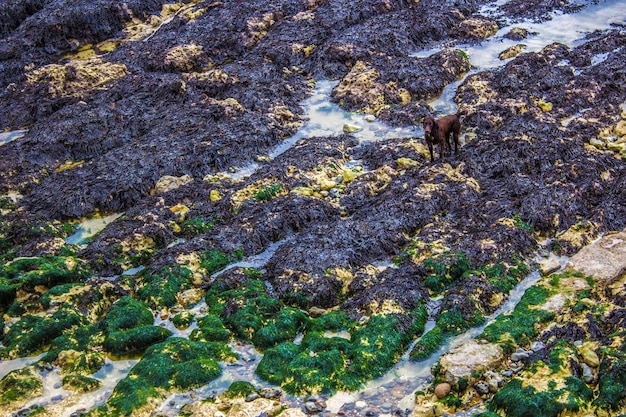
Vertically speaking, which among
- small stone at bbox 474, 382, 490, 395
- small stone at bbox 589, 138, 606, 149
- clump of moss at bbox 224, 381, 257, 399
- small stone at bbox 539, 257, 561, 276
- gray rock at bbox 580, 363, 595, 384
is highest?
clump of moss at bbox 224, 381, 257, 399

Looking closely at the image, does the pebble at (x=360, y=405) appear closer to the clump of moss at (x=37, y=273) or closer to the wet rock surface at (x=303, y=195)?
the wet rock surface at (x=303, y=195)

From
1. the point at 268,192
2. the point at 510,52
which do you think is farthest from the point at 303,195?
the point at 510,52

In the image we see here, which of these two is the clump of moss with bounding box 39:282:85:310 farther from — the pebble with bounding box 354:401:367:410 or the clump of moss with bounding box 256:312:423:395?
the pebble with bounding box 354:401:367:410

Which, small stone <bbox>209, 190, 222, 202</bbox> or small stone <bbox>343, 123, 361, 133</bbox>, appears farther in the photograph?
small stone <bbox>343, 123, 361, 133</bbox>

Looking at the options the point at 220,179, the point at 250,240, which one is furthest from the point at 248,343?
the point at 220,179

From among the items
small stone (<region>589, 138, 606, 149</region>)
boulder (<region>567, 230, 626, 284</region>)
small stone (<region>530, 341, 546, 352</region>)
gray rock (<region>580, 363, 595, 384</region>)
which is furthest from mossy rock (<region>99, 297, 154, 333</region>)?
small stone (<region>589, 138, 606, 149</region>)

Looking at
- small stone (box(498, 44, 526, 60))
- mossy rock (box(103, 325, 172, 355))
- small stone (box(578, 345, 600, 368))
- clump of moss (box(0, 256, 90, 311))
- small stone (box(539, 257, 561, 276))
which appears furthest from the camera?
small stone (box(498, 44, 526, 60))

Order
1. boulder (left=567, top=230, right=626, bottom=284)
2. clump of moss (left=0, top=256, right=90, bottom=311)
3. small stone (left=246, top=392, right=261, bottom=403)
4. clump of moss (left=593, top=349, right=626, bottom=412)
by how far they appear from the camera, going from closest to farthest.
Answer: clump of moss (left=593, top=349, right=626, bottom=412) < small stone (left=246, top=392, right=261, bottom=403) < boulder (left=567, top=230, right=626, bottom=284) < clump of moss (left=0, top=256, right=90, bottom=311)
